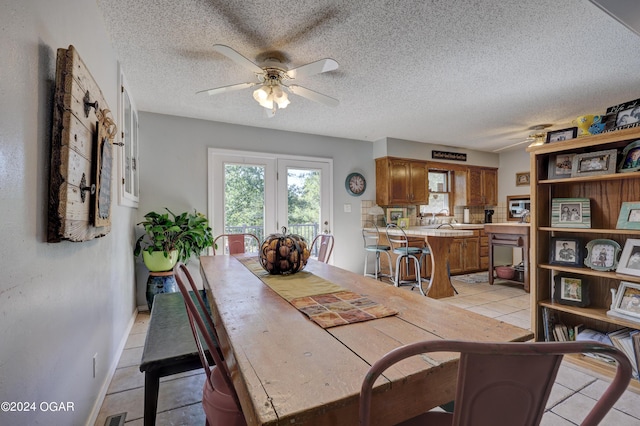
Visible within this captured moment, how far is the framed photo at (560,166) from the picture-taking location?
221 cm

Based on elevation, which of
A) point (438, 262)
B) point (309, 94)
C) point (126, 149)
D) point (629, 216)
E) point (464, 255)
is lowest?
point (464, 255)

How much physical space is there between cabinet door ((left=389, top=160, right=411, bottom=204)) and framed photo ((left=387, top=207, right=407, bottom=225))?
0.21 metres

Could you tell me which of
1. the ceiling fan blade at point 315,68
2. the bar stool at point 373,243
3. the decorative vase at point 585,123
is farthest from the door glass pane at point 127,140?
the decorative vase at point 585,123

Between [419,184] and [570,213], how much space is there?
3076 millimetres

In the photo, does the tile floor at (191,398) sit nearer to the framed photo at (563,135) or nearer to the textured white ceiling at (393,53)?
the framed photo at (563,135)

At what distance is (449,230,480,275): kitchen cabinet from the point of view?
5168mm

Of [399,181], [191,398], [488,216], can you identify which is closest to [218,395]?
[191,398]

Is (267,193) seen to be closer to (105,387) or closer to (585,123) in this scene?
(105,387)

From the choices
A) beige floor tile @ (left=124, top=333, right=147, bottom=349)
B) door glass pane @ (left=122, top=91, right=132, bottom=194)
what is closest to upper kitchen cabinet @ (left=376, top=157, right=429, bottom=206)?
door glass pane @ (left=122, top=91, right=132, bottom=194)

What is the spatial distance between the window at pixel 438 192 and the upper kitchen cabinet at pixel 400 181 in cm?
57

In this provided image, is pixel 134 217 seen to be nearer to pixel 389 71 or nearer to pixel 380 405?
pixel 389 71

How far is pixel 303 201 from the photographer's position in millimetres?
4551

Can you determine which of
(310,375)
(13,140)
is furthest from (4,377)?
(310,375)

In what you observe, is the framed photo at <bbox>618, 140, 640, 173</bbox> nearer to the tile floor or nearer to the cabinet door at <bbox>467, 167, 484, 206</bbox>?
the tile floor
